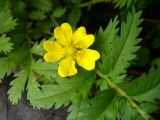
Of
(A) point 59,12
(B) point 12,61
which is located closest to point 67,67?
(B) point 12,61

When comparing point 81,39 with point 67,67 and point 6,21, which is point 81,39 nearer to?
point 67,67

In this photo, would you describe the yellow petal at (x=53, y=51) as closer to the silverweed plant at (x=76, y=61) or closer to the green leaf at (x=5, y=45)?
the silverweed plant at (x=76, y=61)

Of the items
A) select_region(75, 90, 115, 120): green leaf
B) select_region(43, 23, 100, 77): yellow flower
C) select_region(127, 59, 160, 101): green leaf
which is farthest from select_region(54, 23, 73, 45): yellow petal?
select_region(127, 59, 160, 101): green leaf

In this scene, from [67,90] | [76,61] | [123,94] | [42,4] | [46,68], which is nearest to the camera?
[123,94]

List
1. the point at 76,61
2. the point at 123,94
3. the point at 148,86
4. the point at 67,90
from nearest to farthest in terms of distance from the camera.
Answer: the point at 148,86, the point at 123,94, the point at 67,90, the point at 76,61

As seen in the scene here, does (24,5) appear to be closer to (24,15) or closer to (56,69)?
(24,15)

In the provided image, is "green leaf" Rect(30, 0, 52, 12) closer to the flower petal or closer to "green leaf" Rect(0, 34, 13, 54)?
"green leaf" Rect(0, 34, 13, 54)
